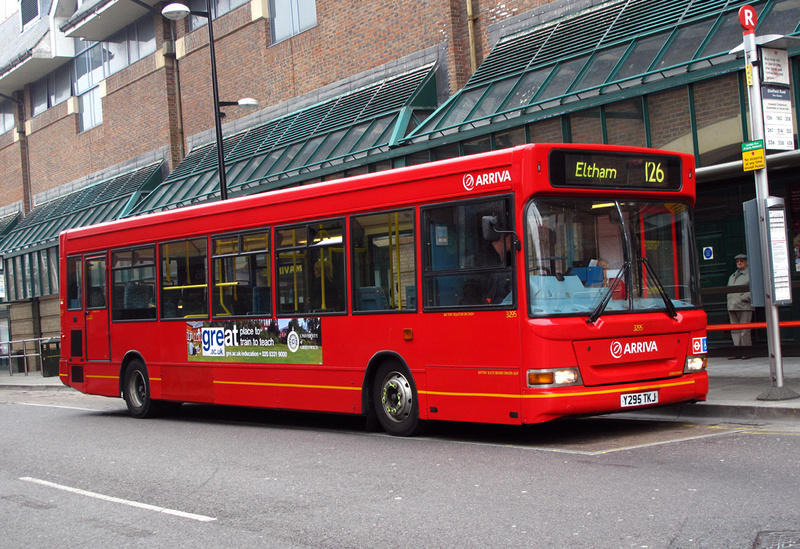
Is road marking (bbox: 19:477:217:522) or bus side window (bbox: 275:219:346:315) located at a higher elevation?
bus side window (bbox: 275:219:346:315)

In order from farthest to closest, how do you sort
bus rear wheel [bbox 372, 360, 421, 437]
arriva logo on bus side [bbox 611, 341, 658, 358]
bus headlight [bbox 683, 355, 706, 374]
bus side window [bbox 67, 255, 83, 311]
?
1. bus side window [bbox 67, 255, 83, 311]
2. bus rear wheel [bbox 372, 360, 421, 437]
3. bus headlight [bbox 683, 355, 706, 374]
4. arriva logo on bus side [bbox 611, 341, 658, 358]

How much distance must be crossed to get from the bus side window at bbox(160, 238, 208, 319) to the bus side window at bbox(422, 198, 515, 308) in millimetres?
4437

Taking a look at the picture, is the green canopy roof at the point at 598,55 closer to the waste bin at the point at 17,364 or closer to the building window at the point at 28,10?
the waste bin at the point at 17,364

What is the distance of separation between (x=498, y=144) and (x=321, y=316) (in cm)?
696

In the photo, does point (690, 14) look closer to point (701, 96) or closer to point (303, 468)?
point (701, 96)

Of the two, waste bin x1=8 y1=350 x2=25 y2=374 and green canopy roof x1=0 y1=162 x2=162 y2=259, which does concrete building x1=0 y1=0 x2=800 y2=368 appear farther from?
waste bin x1=8 y1=350 x2=25 y2=374

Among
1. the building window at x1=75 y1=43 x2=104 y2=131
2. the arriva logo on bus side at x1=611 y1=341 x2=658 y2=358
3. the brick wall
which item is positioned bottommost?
the arriva logo on bus side at x1=611 y1=341 x2=658 y2=358

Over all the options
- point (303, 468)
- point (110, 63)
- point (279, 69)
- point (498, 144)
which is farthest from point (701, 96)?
point (110, 63)

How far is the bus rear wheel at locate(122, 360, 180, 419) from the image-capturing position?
14.4 meters

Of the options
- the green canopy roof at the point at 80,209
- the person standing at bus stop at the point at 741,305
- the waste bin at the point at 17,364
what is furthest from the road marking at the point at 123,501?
the waste bin at the point at 17,364

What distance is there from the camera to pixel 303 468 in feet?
28.3

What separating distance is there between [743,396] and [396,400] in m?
3.94

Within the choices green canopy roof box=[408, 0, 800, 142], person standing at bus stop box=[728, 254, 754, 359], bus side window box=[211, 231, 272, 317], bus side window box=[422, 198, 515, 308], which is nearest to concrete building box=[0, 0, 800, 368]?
green canopy roof box=[408, 0, 800, 142]

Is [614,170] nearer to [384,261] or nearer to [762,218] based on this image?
[762,218]
